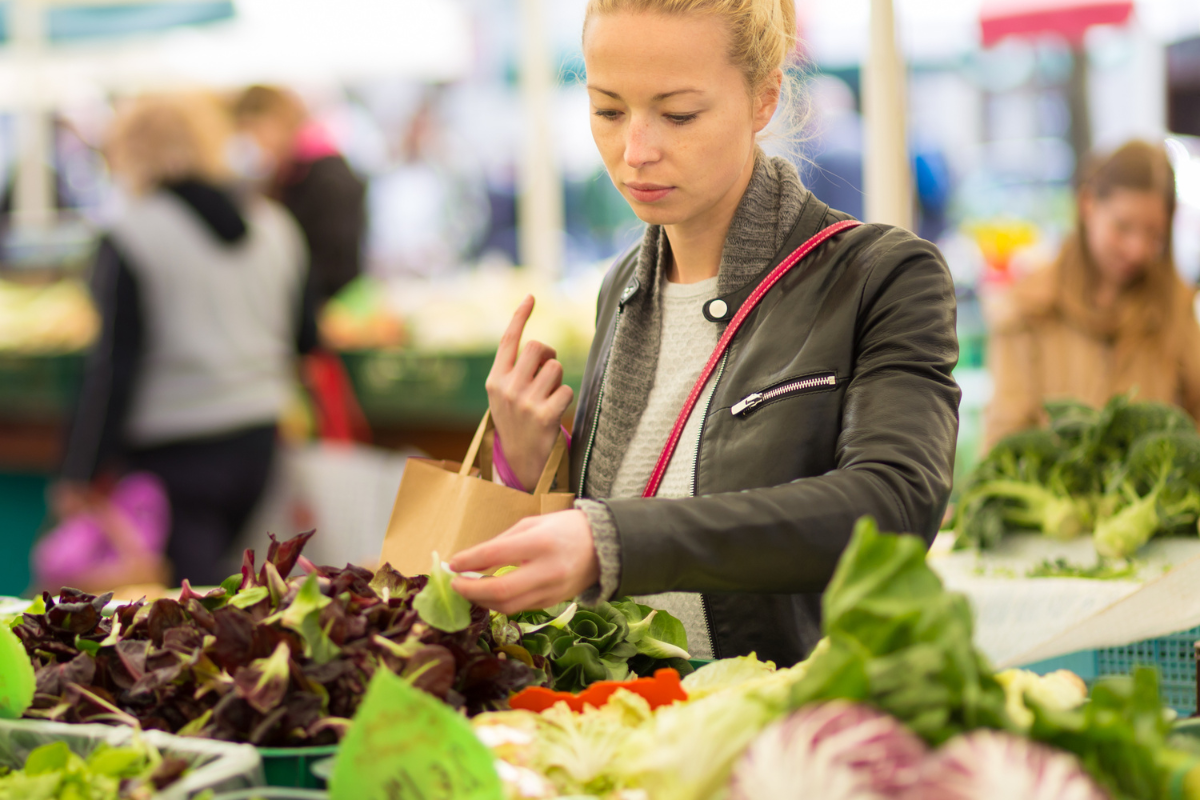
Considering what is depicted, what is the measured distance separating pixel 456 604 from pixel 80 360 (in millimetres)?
4380

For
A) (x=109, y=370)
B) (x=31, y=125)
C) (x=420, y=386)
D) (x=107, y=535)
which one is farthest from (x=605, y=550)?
(x=31, y=125)

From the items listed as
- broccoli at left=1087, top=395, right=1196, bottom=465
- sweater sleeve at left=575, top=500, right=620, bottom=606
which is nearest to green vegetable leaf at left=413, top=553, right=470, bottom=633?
sweater sleeve at left=575, top=500, right=620, bottom=606

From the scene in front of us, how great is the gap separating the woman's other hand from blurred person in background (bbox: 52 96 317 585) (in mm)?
2984

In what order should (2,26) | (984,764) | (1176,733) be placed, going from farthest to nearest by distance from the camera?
(2,26)
(1176,733)
(984,764)

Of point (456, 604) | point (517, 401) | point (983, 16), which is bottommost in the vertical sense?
point (456, 604)

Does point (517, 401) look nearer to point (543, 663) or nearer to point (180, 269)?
point (543, 663)

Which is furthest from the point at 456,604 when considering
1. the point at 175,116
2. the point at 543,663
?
the point at 175,116

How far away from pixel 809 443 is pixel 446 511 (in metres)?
0.45

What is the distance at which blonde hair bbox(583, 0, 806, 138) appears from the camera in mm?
1331

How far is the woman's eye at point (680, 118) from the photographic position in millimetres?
1348

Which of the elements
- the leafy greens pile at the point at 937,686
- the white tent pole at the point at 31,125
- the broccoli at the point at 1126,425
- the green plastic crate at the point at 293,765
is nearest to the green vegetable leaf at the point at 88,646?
the green plastic crate at the point at 293,765

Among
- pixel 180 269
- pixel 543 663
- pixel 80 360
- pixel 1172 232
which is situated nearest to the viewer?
pixel 543 663

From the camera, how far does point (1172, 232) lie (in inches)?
126

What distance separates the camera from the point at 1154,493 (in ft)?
6.78
